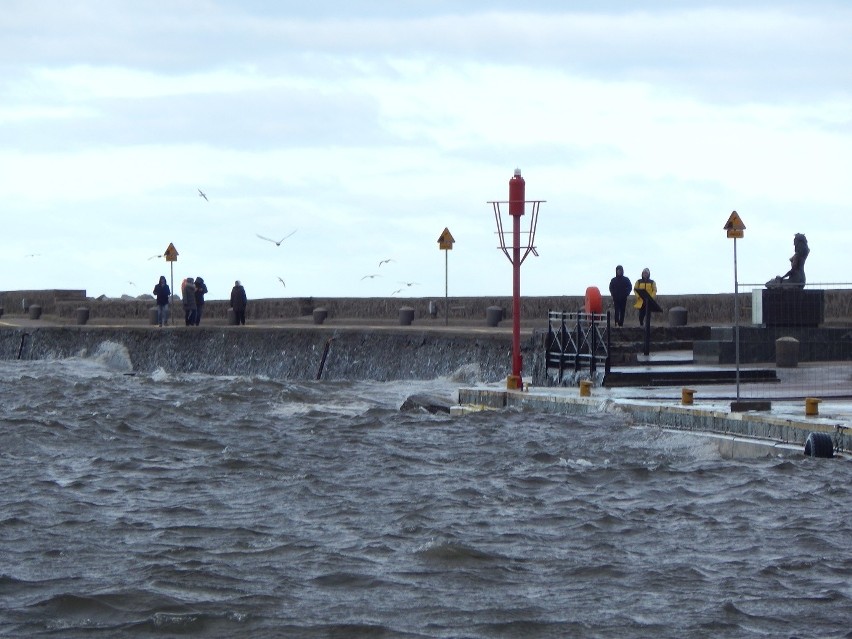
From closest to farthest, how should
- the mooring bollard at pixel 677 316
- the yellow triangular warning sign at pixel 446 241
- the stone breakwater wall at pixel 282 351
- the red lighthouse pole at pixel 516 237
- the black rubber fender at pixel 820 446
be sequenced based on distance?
1. the black rubber fender at pixel 820 446
2. the red lighthouse pole at pixel 516 237
3. the stone breakwater wall at pixel 282 351
4. the mooring bollard at pixel 677 316
5. the yellow triangular warning sign at pixel 446 241

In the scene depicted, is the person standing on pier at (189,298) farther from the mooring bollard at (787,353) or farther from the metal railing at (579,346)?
the mooring bollard at (787,353)

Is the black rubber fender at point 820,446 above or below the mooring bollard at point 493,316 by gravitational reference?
below

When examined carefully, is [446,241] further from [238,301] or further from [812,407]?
[812,407]

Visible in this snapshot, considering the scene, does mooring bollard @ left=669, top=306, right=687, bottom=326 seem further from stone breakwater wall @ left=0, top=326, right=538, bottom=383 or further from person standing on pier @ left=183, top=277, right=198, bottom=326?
person standing on pier @ left=183, top=277, right=198, bottom=326

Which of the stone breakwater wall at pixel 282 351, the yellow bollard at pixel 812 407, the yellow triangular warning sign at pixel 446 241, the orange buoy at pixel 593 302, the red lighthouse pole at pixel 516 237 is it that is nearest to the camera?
the yellow bollard at pixel 812 407

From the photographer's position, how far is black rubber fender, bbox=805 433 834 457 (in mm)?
14586

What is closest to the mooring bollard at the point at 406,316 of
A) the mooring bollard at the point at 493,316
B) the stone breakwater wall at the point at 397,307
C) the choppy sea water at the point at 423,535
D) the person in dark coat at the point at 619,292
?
the stone breakwater wall at the point at 397,307

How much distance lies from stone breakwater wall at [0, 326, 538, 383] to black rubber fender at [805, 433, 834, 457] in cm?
1278

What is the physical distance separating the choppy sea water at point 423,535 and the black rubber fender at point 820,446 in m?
0.12

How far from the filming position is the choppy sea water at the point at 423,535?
30.9 feet

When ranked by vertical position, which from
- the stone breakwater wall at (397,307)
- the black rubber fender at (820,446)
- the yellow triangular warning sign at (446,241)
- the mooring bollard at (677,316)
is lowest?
the black rubber fender at (820,446)

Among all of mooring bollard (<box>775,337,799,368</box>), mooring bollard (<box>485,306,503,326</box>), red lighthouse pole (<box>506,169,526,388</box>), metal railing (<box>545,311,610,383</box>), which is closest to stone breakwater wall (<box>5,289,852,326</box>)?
mooring bollard (<box>485,306,503,326</box>)

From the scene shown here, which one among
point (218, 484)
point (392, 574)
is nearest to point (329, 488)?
point (218, 484)

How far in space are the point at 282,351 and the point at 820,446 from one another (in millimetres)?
23550
